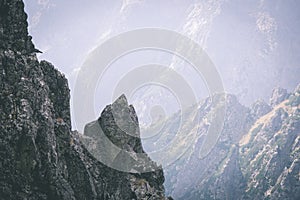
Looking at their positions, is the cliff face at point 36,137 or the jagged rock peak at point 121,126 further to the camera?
the jagged rock peak at point 121,126

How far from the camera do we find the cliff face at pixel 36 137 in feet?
148

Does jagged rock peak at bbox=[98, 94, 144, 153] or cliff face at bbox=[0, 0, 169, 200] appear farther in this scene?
jagged rock peak at bbox=[98, 94, 144, 153]

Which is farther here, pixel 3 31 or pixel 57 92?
pixel 57 92

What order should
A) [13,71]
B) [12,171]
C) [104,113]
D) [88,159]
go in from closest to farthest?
1. [12,171]
2. [13,71]
3. [88,159]
4. [104,113]

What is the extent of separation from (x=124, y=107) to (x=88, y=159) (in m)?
16.2

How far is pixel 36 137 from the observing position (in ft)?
156

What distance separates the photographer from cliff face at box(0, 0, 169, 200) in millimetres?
45156

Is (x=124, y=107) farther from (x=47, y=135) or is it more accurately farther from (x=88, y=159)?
(x=47, y=135)

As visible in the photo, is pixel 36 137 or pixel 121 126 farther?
pixel 121 126

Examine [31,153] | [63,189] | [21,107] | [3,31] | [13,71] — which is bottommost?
[63,189]

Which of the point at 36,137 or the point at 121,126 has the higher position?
the point at 121,126

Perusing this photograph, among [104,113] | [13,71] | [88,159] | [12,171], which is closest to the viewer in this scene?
[12,171]

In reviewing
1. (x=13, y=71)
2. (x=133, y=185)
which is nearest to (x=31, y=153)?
(x=13, y=71)

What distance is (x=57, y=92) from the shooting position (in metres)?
59.3
